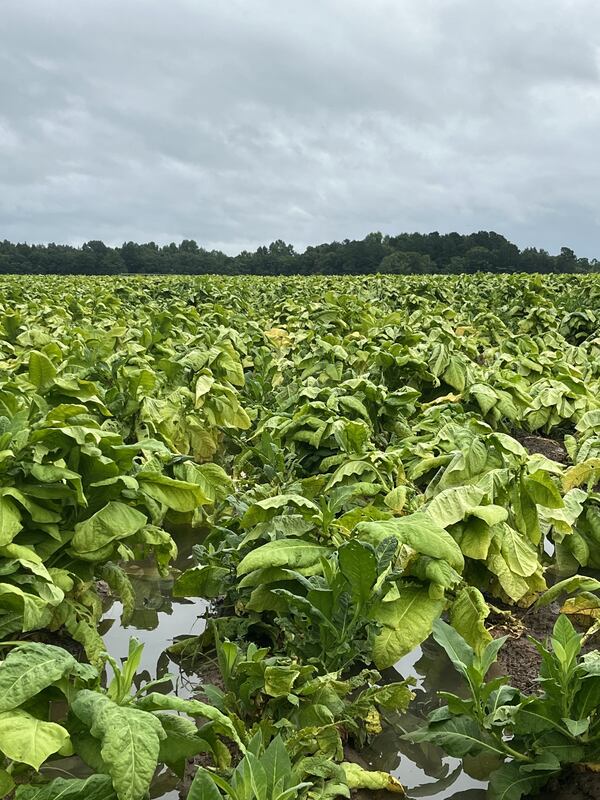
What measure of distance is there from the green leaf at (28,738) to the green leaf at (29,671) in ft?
0.11

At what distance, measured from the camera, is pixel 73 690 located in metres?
1.82

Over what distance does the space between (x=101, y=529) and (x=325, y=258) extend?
3862 cm

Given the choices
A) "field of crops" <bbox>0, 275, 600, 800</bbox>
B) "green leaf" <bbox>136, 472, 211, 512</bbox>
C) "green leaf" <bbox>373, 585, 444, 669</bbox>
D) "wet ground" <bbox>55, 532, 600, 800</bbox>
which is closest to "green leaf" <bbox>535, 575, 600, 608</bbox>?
"field of crops" <bbox>0, 275, 600, 800</bbox>

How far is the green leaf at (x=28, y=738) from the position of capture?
4.89ft

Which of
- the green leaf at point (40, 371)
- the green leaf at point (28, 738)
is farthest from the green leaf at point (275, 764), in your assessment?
the green leaf at point (40, 371)

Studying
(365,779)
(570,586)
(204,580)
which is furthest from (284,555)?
(570,586)

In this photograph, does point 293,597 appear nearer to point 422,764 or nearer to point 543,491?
point 422,764

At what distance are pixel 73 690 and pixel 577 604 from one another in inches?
69.3

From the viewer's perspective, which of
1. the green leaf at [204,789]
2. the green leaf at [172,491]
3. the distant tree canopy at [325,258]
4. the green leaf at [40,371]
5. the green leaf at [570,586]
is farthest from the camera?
the distant tree canopy at [325,258]

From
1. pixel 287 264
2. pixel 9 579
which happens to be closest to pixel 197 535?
pixel 9 579

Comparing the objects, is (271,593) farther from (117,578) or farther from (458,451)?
(458,451)

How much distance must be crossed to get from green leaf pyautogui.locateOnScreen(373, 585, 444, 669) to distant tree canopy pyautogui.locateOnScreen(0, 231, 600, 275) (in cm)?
2859

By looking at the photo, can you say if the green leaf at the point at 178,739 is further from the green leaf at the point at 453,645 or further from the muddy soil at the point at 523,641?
the muddy soil at the point at 523,641

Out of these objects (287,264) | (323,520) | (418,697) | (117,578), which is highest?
(287,264)
